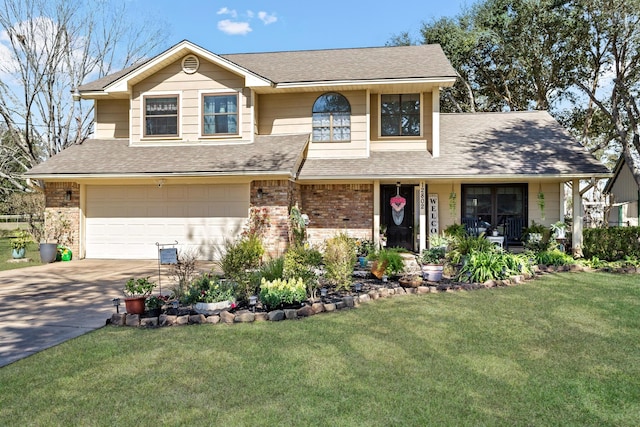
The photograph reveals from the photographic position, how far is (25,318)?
6.15 meters

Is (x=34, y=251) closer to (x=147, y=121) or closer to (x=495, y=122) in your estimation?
(x=147, y=121)

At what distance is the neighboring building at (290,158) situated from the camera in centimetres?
1213

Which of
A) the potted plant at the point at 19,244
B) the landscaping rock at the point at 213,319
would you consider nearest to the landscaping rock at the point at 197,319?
the landscaping rock at the point at 213,319

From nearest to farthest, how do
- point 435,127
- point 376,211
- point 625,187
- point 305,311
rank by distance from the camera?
point 305,311 → point 376,211 → point 435,127 → point 625,187

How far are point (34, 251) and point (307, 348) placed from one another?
14.6 meters

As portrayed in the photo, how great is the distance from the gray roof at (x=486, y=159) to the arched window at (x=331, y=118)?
84cm

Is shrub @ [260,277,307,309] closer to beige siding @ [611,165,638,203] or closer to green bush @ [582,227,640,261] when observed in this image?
green bush @ [582,227,640,261]

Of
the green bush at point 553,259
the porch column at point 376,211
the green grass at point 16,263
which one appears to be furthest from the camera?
the porch column at point 376,211

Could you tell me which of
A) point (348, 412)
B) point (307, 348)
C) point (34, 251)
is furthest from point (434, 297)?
point (34, 251)

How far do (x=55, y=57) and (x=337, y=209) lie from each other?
16.2 metres

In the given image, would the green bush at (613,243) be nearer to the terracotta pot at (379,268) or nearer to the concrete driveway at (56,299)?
the terracotta pot at (379,268)

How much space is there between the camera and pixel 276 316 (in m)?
6.00

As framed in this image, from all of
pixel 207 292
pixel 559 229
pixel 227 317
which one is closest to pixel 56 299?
pixel 207 292

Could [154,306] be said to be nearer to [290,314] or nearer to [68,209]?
[290,314]
